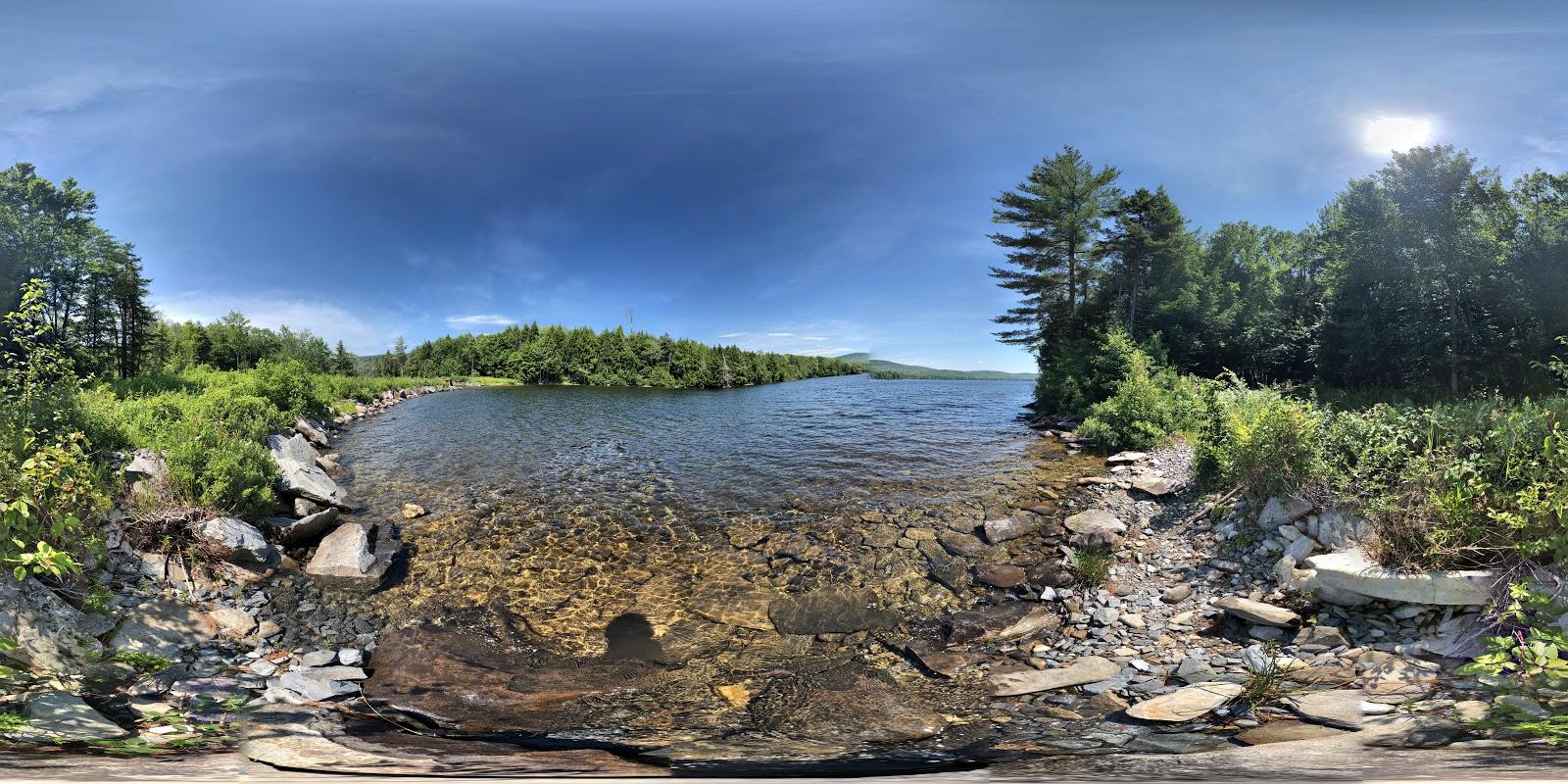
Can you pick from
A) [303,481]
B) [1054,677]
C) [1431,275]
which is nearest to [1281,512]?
[1054,677]

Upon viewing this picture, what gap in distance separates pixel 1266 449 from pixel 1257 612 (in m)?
3.21

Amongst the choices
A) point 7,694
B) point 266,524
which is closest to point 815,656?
point 7,694

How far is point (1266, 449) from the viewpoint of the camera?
23.8ft

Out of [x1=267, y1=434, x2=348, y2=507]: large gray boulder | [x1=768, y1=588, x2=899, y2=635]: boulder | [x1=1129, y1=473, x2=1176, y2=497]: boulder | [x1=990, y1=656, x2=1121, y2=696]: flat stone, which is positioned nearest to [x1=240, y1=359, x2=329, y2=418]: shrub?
[x1=267, y1=434, x2=348, y2=507]: large gray boulder

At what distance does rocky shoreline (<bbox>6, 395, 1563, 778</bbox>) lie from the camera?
11.8ft

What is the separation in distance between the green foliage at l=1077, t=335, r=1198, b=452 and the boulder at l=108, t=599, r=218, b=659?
18.2 meters

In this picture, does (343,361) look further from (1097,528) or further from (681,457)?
(1097,528)

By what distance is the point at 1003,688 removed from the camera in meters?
4.68

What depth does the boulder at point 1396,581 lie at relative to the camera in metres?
4.37

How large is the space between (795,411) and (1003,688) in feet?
94.8

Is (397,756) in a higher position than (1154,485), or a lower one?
lower

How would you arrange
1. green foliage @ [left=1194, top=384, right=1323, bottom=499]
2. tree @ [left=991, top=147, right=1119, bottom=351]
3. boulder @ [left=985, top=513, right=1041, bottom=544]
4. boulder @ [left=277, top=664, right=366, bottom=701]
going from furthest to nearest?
1. tree @ [left=991, top=147, right=1119, bottom=351]
2. boulder @ [left=985, top=513, right=1041, bottom=544]
3. green foliage @ [left=1194, top=384, right=1323, bottom=499]
4. boulder @ [left=277, top=664, right=366, bottom=701]

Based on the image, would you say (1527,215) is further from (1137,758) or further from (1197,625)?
(1137,758)

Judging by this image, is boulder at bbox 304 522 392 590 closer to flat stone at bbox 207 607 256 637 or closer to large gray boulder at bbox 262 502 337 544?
large gray boulder at bbox 262 502 337 544
